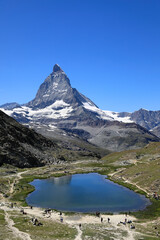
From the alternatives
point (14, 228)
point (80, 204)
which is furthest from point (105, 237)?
point (80, 204)

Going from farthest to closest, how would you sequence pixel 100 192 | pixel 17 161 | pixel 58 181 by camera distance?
pixel 17 161 < pixel 58 181 < pixel 100 192

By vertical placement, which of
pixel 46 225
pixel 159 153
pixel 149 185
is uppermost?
pixel 159 153

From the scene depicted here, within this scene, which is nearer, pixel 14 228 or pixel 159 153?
pixel 14 228

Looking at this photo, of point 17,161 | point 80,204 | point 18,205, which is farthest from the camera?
point 17,161

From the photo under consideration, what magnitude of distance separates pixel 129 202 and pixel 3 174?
8301 cm

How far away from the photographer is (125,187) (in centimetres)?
12156

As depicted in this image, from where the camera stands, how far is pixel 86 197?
103438mm

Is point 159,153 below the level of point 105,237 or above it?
above

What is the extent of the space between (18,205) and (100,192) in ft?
136

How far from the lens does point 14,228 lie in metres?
55.9

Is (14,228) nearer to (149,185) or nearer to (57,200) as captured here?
(57,200)

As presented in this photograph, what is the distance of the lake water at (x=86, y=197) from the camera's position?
88000 mm

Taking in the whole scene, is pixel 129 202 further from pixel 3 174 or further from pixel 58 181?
pixel 3 174

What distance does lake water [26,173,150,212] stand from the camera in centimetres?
8800
